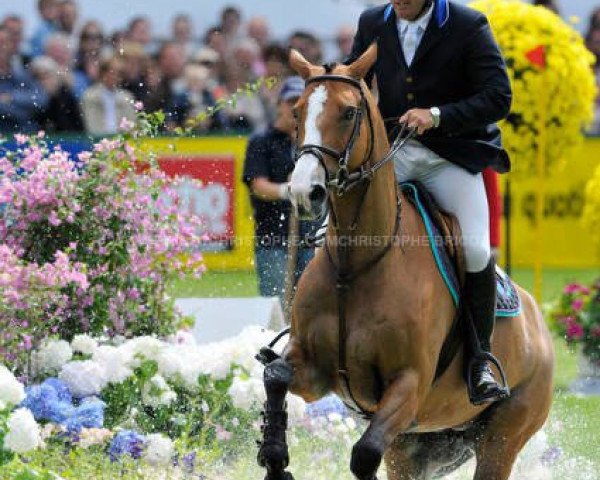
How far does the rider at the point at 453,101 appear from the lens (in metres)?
6.12

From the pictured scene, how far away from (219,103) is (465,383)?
8.30 feet

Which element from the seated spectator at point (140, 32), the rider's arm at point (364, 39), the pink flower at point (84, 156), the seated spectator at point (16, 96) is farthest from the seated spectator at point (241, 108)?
the rider's arm at point (364, 39)

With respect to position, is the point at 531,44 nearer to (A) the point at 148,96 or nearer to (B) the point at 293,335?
(A) the point at 148,96

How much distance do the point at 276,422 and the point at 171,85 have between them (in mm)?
9752

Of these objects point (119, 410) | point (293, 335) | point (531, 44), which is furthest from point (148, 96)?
point (293, 335)

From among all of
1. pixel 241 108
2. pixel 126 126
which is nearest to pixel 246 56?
pixel 241 108

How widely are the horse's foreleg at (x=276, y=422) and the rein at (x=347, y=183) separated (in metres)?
0.23

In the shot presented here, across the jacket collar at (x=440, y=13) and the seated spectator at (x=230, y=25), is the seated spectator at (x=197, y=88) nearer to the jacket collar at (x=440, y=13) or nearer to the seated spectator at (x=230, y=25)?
the seated spectator at (x=230, y=25)

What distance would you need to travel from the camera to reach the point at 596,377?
35.6ft

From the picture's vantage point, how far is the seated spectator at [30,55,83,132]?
14.6 m

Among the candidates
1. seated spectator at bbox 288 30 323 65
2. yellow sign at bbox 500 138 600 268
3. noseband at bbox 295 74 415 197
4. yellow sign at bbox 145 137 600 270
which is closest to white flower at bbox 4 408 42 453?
noseband at bbox 295 74 415 197

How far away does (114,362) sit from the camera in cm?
691

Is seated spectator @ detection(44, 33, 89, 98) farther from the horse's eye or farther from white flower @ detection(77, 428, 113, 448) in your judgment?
the horse's eye

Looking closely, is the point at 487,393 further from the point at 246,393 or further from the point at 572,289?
the point at 572,289
